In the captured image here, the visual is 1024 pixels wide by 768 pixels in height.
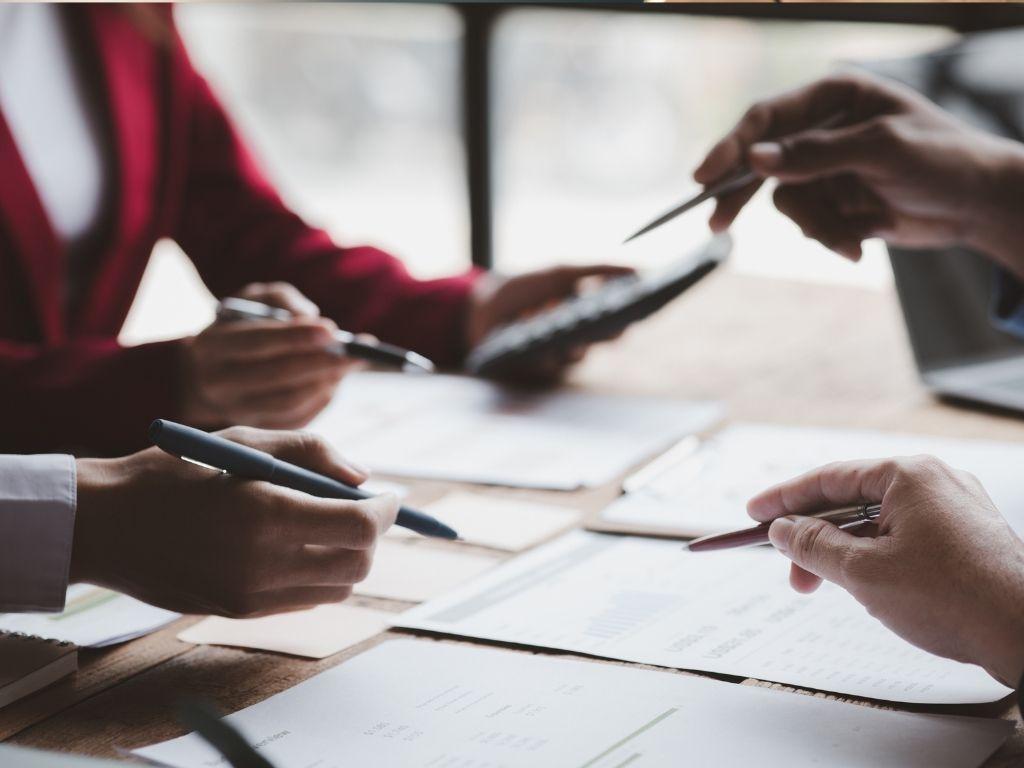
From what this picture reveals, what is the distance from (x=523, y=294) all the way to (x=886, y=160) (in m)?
0.44

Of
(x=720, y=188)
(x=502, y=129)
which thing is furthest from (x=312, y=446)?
(x=502, y=129)

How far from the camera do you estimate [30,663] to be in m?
0.67

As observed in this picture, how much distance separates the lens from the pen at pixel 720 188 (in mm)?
980

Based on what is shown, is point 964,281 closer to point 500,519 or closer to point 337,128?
point 500,519

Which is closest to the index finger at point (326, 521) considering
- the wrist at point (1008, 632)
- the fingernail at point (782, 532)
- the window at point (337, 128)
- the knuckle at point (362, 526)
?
the knuckle at point (362, 526)

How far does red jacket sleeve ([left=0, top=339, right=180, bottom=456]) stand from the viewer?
3.44 ft

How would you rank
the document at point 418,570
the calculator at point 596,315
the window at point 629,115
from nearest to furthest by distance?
the document at point 418,570
the calculator at point 596,315
the window at point 629,115

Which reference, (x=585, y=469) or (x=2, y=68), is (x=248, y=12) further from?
(x=585, y=469)

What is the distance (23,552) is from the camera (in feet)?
2.25

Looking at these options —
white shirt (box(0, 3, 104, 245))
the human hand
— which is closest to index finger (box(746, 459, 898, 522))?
the human hand

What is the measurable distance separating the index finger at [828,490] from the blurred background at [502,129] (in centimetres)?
178

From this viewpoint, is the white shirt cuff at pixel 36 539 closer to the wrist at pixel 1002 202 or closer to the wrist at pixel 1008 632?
the wrist at pixel 1008 632

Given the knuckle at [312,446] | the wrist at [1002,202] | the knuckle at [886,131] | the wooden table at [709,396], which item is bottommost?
the wooden table at [709,396]

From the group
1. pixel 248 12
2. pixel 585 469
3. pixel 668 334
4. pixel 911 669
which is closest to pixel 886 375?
pixel 668 334
